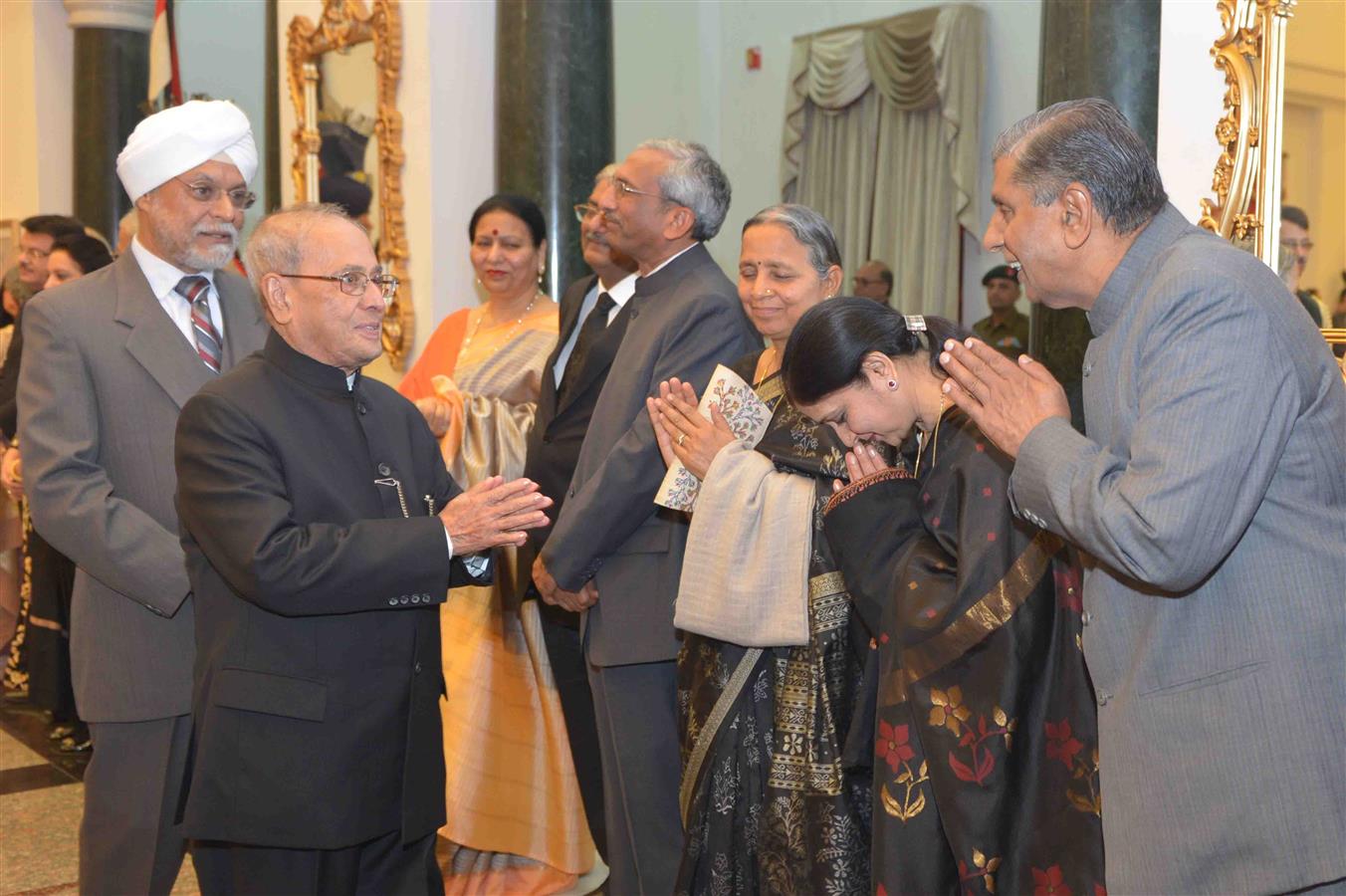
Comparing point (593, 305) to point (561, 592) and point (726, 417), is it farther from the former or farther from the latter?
point (726, 417)

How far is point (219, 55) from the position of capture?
10953 mm

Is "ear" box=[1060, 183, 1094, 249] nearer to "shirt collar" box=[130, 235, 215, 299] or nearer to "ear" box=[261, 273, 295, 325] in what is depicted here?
"ear" box=[261, 273, 295, 325]

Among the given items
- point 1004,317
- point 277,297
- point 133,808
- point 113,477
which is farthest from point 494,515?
point 1004,317

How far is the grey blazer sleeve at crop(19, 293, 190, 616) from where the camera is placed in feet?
9.61

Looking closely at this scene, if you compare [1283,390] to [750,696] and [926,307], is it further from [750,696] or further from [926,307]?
[926,307]

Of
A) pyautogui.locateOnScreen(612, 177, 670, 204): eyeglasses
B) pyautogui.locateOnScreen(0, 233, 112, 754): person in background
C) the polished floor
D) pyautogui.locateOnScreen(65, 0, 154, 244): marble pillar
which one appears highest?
pyautogui.locateOnScreen(65, 0, 154, 244): marble pillar

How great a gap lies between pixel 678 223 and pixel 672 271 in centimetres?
12

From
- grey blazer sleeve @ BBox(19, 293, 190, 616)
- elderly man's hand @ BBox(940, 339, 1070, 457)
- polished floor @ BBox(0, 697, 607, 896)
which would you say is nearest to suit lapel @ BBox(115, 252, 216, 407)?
grey blazer sleeve @ BBox(19, 293, 190, 616)

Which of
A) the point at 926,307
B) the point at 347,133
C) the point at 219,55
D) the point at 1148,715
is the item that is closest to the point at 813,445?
the point at 1148,715

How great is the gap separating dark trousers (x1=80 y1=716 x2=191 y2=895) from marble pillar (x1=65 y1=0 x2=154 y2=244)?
7438mm

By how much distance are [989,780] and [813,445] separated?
0.84 metres

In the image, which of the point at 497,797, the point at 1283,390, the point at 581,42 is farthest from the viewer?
the point at 581,42

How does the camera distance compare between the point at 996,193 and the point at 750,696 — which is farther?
the point at 750,696

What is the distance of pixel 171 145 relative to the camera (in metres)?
3.25
